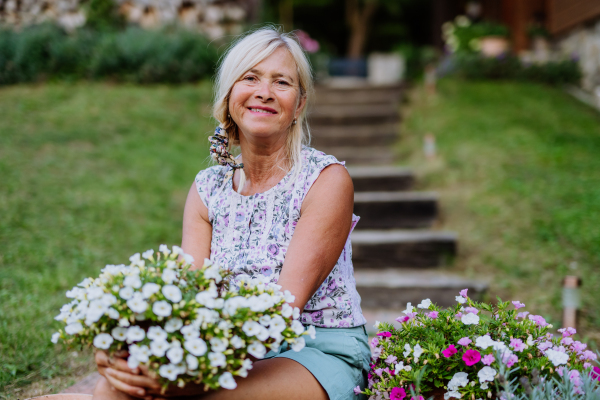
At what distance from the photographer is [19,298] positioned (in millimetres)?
3094

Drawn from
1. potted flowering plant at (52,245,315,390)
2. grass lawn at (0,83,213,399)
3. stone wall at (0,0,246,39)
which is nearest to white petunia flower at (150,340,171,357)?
potted flowering plant at (52,245,315,390)

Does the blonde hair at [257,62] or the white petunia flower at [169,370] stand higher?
the blonde hair at [257,62]

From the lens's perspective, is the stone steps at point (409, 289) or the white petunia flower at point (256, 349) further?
the stone steps at point (409, 289)

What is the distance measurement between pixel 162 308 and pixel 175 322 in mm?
58

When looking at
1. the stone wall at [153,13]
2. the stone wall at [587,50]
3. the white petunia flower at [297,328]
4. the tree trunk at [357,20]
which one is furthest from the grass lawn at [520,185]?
the tree trunk at [357,20]

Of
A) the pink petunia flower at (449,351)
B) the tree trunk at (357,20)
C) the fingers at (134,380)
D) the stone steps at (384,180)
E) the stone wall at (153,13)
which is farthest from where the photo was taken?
the tree trunk at (357,20)

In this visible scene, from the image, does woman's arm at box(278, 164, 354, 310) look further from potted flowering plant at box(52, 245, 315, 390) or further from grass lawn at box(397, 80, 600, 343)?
grass lawn at box(397, 80, 600, 343)

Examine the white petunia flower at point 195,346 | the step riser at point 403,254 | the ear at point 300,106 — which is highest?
the ear at point 300,106

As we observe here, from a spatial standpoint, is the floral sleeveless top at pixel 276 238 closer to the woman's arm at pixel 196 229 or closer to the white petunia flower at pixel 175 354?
the woman's arm at pixel 196 229

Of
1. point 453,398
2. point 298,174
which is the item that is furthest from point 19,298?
point 453,398

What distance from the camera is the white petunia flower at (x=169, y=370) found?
1.27m

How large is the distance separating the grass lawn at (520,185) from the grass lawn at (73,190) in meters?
2.34

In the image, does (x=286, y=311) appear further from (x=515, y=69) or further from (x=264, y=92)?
(x=515, y=69)

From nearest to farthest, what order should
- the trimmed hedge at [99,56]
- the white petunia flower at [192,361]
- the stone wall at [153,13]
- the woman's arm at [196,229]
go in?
1. the white petunia flower at [192,361]
2. the woman's arm at [196,229]
3. the trimmed hedge at [99,56]
4. the stone wall at [153,13]
